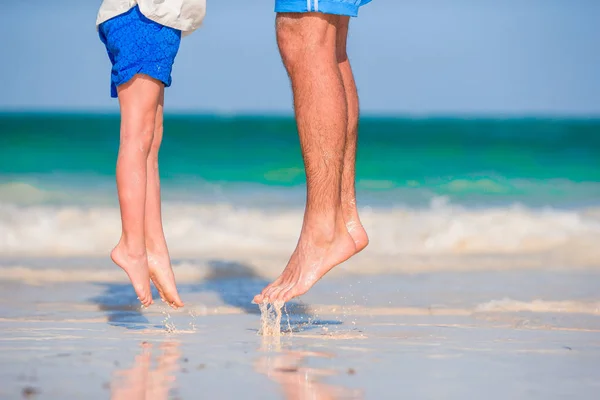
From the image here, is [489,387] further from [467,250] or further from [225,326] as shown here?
[467,250]

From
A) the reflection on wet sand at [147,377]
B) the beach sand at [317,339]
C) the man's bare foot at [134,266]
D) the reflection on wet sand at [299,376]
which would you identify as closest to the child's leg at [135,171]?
the man's bare foot at [134,266]

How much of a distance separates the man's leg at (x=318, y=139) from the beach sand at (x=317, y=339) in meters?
0.23

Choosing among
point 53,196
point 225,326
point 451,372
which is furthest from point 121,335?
point 53,196

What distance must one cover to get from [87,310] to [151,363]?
0.98m

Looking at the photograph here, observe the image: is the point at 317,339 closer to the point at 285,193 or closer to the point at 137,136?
the point at 137,136

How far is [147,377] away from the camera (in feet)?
7.75

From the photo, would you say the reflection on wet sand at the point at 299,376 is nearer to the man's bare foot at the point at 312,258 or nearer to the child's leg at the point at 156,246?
the man's bare foot at the point at 312,258

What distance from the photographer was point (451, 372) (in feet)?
8.14

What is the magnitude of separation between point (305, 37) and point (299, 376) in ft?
3.87

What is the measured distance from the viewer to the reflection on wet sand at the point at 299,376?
2.23 m

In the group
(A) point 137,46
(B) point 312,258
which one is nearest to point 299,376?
(B) point 312,258

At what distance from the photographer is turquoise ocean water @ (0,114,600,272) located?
214 inches

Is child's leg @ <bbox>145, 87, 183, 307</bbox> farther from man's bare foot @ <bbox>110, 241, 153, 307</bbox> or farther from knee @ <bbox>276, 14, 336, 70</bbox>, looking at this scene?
knee @ <bbox>276, 14, 336, 70</bbox>

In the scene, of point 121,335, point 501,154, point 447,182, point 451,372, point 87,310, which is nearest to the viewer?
point 451,372
